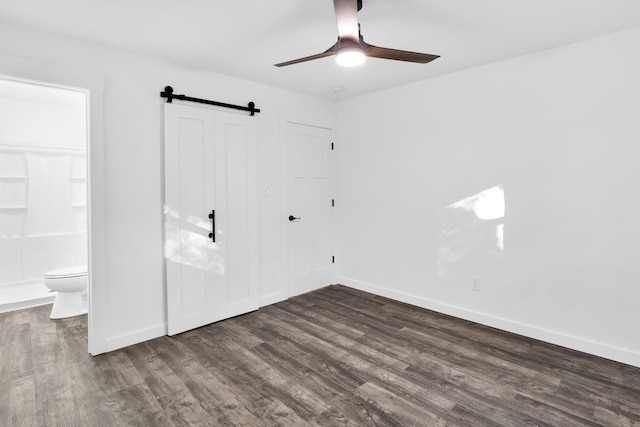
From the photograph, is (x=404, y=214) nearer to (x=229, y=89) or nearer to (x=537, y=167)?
(x=537, y=167)

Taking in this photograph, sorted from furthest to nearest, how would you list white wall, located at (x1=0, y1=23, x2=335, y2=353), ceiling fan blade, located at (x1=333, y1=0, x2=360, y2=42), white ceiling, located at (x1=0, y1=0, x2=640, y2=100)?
white wall, located at (x1=0, y1=23, x2=335, y2=353)
white ceiling, located at (x1=0, y1=0, x2=640, y2=100)
ceiling fan blade, located at (x1=333, y1=0, x2=360, y2=42)

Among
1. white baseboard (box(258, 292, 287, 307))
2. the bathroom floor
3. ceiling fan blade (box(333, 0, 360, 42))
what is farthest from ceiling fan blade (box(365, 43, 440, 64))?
the bathroom floor

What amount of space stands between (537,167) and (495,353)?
1.61 m

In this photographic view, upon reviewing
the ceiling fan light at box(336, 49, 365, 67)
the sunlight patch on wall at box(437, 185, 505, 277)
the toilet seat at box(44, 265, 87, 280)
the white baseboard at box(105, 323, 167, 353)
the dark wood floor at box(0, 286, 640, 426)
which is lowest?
the dark wood floor at box(0, 286, 640, 426)

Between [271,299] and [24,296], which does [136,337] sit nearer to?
[271,299]

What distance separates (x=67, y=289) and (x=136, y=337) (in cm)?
126

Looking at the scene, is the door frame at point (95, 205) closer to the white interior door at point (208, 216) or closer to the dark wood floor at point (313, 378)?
the dark wood floor at point (313, 378)

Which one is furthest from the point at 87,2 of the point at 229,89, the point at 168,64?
the point at 229,89

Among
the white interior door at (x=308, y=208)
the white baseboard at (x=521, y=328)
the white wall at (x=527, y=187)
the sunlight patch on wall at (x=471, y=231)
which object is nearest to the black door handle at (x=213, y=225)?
the white interior door at (x=308, y=208)

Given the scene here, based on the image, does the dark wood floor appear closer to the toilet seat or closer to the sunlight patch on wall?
the toilet seat

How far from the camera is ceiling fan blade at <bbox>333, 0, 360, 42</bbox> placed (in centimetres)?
181

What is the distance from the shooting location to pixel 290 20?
2.38m

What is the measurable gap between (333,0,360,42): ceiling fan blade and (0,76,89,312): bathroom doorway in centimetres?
355

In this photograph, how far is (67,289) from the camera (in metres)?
3.64
